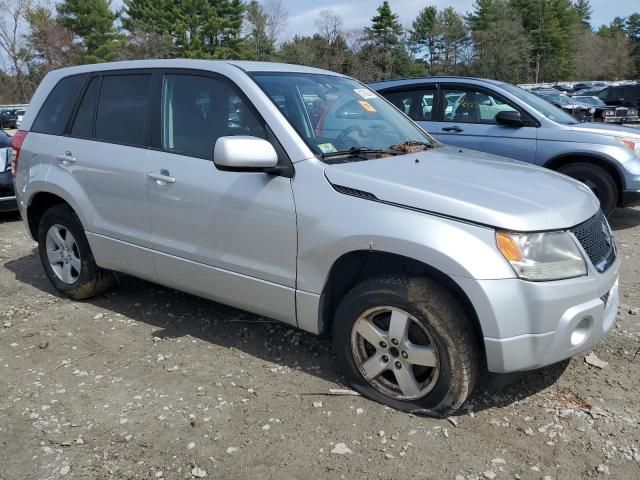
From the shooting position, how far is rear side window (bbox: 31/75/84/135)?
14.8ft

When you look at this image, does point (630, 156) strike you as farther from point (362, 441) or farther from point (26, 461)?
point (26, 461)

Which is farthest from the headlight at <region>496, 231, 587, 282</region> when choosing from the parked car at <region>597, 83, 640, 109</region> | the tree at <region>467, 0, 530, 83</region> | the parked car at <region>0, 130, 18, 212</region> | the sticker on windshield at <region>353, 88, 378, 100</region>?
the tree at <region>467, 0, 530, 83</region>

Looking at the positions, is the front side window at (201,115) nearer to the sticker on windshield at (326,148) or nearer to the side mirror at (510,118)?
the sticker on windshield at (326,148)

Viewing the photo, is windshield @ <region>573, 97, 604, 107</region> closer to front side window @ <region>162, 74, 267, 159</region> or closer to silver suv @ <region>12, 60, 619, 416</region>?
silver suv @ <region>12, 60, 619, 416</region>

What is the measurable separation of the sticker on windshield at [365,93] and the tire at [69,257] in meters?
2.33

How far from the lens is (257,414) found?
3.10 m

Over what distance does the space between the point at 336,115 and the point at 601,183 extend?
4296mm

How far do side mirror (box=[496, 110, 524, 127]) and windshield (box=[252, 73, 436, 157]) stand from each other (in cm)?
302

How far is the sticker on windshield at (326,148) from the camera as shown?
3302 mm

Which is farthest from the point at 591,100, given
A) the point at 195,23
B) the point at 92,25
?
A: the point at 92,25

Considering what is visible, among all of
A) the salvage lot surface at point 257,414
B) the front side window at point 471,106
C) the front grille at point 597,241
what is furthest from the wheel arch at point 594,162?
the front grille at point 597,241

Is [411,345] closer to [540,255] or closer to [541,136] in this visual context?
[540,255]

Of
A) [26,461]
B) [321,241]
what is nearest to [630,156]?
[321,241]

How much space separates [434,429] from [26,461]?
1958 millimetres
